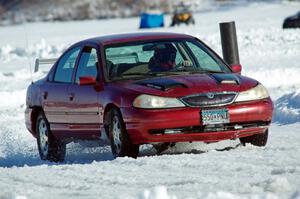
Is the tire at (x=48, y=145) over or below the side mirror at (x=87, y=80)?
below

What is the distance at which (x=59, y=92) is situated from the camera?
37.6 feet

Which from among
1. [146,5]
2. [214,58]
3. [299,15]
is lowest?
[146,5]

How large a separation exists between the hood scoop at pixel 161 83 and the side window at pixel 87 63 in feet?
3.03

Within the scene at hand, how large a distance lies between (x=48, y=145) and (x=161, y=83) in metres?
2.32

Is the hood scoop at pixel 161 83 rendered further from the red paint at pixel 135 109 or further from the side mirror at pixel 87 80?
the side mirror at pixel 87 80

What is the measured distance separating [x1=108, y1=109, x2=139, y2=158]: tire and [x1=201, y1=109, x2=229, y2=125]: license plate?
76cm

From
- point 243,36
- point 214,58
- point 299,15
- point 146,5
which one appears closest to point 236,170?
point 214,58

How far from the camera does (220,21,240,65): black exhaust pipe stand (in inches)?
642

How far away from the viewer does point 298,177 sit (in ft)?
24.3

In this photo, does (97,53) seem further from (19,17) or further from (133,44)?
(19,17)

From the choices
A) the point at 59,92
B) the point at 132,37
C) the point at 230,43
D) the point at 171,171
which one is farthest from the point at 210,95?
the point at 230,43

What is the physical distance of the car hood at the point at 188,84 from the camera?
9664 millimetres

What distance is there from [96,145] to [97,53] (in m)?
1.12

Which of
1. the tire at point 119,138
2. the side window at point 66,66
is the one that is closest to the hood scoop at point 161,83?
the tire at point 119,138
